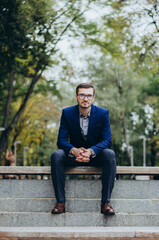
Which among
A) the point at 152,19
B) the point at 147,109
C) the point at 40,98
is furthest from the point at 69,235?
the point at 147,109

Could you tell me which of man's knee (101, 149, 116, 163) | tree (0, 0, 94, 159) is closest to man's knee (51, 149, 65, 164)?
man's knee (101, 149, 116, 163)

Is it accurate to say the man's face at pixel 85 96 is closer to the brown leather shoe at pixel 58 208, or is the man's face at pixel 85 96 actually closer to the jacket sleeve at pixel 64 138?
the jacket sleeve at pixel 64 138

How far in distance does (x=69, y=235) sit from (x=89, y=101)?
209 cm

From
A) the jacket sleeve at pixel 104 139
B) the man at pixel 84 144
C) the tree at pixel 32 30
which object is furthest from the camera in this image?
the tree at pixel 32 30

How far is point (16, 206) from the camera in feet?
17.7

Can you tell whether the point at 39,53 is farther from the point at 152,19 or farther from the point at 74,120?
the point at 74,120

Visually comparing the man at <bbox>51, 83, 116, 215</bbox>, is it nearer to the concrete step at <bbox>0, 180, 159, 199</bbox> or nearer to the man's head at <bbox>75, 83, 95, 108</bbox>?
the man's head at <bbox>75, 83, 95, 108</bbox>

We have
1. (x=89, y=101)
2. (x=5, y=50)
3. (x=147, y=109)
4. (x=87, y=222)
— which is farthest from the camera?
(x=147, y=109)

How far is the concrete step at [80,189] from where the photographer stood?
5453mm

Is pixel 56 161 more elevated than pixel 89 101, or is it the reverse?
pixel 89 101

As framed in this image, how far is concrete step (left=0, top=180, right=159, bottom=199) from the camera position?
17.9ft

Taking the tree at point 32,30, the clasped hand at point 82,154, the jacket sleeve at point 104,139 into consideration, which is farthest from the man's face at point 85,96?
the tree at point 32,30

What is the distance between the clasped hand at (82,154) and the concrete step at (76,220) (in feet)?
2.38

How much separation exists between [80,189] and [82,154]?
56 centimetres
